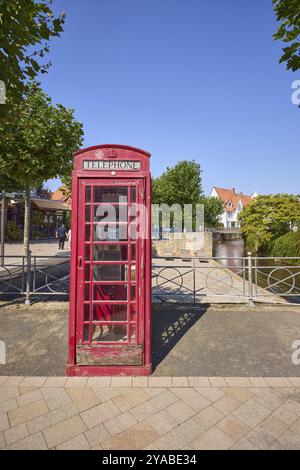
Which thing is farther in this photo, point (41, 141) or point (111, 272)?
point (41, 141)

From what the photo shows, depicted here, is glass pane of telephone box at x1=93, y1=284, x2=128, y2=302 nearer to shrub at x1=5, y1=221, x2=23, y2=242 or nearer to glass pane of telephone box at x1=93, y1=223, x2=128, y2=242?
glass pane of telephone box at x1=93, y1=223, x2=128, y2=242

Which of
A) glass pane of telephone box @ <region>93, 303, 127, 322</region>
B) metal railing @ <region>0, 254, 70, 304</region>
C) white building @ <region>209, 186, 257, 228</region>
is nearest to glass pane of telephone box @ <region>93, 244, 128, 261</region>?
glass pane of telephone box @ <region>93, 303, 127, 322</region>

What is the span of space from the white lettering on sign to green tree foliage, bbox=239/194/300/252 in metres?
23.4

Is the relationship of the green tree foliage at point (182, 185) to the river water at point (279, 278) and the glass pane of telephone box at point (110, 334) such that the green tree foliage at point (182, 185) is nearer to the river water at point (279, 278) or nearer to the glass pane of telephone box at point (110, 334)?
the river water at point (279, 278)

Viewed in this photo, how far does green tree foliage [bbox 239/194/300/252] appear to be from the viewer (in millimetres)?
24219

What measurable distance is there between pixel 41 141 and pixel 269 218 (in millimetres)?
22056

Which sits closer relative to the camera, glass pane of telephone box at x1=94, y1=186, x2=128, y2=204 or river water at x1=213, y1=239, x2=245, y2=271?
glass pane of telephone box at x1=94, y1=186, x2=128, y2=204

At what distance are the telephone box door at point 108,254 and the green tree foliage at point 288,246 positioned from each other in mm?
17744

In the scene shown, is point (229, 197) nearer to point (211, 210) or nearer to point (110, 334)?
point (211, 210)

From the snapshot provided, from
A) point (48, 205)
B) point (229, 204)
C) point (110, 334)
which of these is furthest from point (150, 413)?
point (229, 204)

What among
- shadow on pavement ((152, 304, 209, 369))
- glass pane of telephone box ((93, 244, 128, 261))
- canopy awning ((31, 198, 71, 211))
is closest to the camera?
glass pane of telephone box ((93, 244, 128, 261))

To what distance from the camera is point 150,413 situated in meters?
2.79

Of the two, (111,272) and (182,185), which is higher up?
(182,185)
